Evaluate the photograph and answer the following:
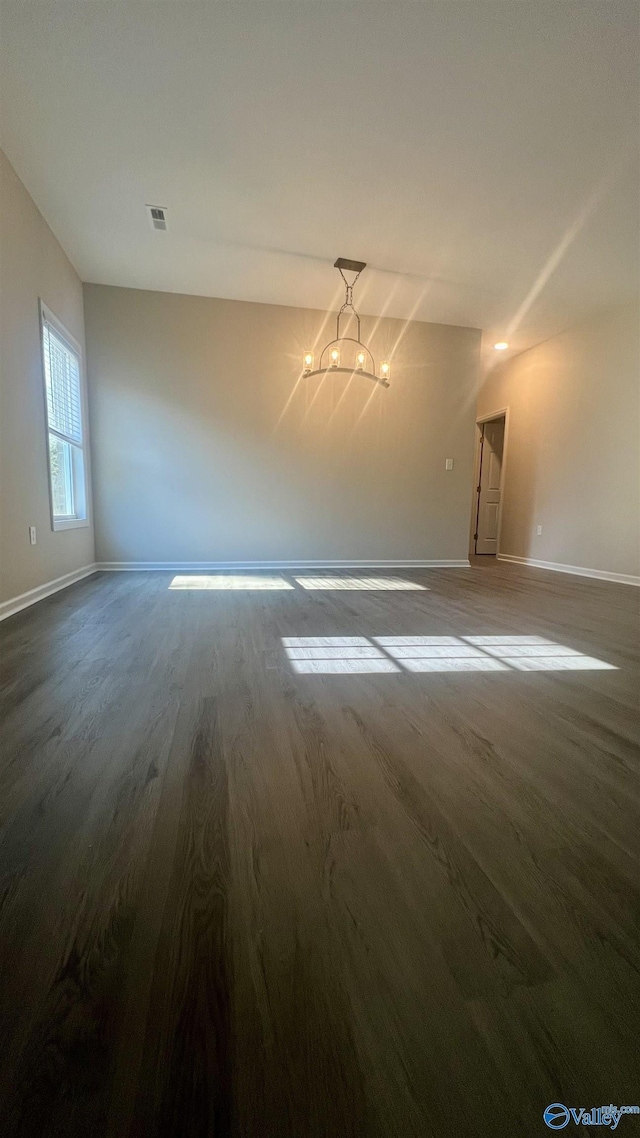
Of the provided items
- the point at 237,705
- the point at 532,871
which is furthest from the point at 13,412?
the point at 532,871

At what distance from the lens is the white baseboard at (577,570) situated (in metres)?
4.74

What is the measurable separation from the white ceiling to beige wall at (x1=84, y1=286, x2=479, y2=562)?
71 cm

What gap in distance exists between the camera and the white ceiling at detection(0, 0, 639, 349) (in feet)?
6.75

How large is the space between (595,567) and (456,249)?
3.59 meters

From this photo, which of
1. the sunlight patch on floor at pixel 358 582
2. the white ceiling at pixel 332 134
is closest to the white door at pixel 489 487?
the white ceiling at pixel 332 134

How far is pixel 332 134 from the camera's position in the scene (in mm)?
2621

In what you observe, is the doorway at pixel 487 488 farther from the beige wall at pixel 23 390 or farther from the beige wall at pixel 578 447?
the beige wall at pixel 23 390

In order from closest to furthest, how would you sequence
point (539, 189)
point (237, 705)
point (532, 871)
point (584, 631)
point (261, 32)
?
point (532, 871) < point (237, 705) < point (261, 32) < point (584, 631) < point (539, 189)

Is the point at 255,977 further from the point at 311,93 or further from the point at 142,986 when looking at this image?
the point at 311,93

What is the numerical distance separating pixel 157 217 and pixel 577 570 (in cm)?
544

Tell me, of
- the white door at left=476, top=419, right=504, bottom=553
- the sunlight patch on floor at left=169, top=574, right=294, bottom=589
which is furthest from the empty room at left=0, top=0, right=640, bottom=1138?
the white door at left=476, top=419, right=504, bottom=553

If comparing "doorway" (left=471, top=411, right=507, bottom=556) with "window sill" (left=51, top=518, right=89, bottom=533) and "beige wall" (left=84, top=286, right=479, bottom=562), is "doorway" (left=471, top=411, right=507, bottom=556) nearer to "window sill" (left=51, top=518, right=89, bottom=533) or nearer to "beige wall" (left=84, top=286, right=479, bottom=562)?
"beige wall" (left=84, top=286, right=479, bottom=562)

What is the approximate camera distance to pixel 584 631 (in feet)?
9.14

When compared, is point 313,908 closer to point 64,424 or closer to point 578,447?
point 64,424
